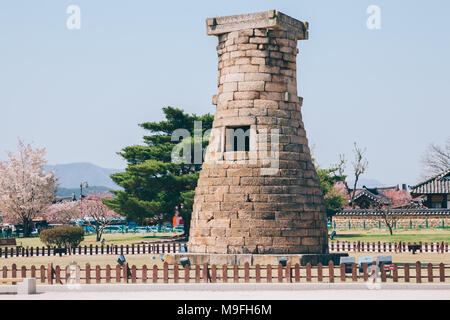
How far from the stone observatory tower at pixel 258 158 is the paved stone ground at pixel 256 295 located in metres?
6.37

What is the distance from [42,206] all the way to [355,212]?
1163 inches

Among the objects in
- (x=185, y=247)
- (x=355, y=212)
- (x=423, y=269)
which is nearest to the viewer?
(x=423, y=269)

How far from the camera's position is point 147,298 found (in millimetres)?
16609

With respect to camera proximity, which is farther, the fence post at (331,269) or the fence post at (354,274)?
the fence post at (354,274)

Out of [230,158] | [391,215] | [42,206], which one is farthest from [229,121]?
[42,206]

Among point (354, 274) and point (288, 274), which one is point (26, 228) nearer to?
point (288, 274)

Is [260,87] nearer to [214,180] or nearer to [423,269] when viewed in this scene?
[214,180]

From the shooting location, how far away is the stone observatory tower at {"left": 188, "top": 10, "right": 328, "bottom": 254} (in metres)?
24.4

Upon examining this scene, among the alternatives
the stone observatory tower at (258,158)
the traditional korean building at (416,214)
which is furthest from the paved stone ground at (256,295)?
the traditional korean building at (416,214)

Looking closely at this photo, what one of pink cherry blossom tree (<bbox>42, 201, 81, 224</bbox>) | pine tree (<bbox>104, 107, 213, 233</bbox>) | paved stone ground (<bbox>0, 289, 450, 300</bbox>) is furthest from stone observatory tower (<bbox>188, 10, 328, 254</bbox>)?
pink cherry blossom tree (<bbox>42, 201, 81, 224</bbox>)

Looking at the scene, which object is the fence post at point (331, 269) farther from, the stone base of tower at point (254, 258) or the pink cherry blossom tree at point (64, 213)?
the pink cherry blossom tree at point (64, 213)

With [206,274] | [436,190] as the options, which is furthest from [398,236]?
[206,274]

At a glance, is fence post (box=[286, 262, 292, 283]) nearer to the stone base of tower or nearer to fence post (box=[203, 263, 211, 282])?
fence post (box=[203, 263, 211, 282])

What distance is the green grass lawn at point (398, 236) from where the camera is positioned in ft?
159
